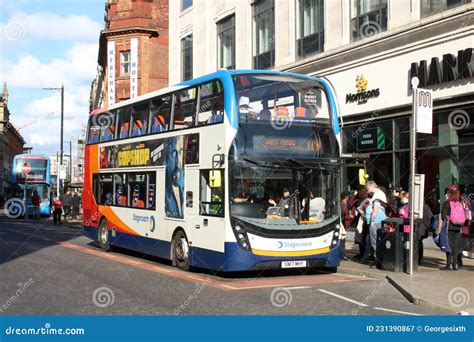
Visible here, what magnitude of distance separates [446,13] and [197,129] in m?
8.24

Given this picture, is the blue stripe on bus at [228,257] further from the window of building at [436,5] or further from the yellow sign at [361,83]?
the yellow sign at [361,83]

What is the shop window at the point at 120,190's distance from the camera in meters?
16.1

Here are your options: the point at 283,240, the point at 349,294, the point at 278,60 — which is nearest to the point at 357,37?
the point at 278,60

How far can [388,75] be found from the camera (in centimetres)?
1888

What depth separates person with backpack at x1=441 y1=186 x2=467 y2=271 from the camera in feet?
42.0

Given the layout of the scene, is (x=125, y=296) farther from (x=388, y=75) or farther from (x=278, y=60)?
(x=278, y=60)

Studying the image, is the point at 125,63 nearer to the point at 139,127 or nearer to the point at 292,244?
the point at 139,127

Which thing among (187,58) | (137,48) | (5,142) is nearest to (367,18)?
(187,58)

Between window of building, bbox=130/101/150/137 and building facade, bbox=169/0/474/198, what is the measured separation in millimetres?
4943

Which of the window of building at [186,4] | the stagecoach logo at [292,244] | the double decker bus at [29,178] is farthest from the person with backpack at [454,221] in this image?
the double decker bus at [29,178]

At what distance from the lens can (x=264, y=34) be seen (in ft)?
85.2

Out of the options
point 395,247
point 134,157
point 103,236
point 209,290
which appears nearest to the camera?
point 209,290

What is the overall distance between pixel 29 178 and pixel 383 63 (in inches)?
1069

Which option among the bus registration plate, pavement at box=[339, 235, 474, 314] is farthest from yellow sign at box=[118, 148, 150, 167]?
pavement at box=[339, 235, 474, 314]
